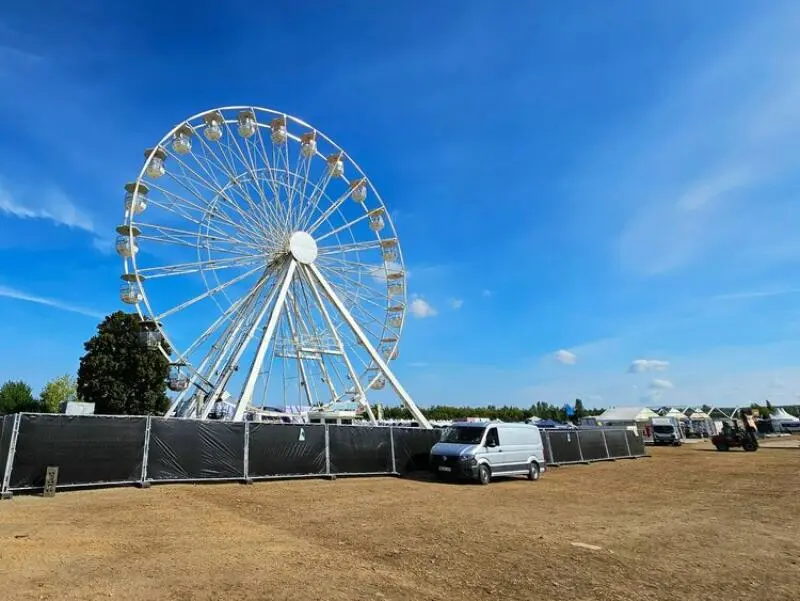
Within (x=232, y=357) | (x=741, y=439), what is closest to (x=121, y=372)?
(x=232, y=357)

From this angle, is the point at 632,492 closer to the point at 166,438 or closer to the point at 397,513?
the point at 397,513

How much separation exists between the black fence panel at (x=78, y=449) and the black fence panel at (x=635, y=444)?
987 inches

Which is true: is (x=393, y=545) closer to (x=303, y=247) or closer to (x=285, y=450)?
(x=285, y=450)

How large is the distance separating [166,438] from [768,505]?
1436 cm

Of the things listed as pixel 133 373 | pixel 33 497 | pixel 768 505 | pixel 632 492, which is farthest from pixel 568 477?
pixel 133 373

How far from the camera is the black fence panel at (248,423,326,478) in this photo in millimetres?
14688

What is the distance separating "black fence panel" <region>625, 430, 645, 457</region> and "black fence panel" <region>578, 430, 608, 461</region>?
309 centimetres

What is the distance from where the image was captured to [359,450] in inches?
663

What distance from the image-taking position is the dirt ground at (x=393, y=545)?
535 cm

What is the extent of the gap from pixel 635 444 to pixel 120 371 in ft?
115

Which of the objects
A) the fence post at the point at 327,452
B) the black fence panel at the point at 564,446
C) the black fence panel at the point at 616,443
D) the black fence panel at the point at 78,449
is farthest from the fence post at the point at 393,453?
the black fence panel at the point at 616,443

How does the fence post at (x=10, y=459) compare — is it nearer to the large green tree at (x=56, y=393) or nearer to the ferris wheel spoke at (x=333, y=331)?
the ferris wheel spoke at (x=333, y=331)

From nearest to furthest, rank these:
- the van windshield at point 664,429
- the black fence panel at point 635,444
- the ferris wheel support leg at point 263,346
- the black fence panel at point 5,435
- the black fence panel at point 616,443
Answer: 1. the black fence panel at point 5,435
2. the ferris wheel support leg at point 263,346
3. the black fence panel at point 616,443
4. the black fence panel at point 635,444
5. the van windshield at point 664,429

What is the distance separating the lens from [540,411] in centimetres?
11856
